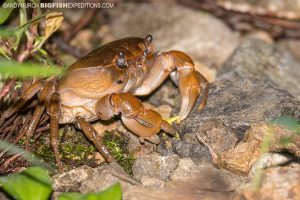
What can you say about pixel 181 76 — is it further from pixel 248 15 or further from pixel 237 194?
pixel 248 15

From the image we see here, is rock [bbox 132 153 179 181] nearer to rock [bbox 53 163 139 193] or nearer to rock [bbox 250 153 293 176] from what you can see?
rock [bbox 53 163 139 193]

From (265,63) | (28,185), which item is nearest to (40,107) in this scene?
(28,185)

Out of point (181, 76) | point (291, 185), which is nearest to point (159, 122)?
point (181, 76)

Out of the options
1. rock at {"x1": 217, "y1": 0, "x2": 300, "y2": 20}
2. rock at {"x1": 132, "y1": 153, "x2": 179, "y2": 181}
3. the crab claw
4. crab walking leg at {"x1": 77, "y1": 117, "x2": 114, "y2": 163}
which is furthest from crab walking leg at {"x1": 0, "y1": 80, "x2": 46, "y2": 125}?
rock at {"x1": 217, "y1": 0, "x2": 300, "y2": 20}

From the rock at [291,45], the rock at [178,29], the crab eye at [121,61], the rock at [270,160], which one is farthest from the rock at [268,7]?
the rock at [270,160]

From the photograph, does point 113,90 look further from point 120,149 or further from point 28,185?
point 28,185

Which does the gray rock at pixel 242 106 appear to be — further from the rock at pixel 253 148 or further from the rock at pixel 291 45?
the rock at pixel 291 45

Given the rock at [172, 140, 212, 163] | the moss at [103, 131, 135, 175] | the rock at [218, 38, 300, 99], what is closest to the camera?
the rock at [172, 140, 212, 163]
